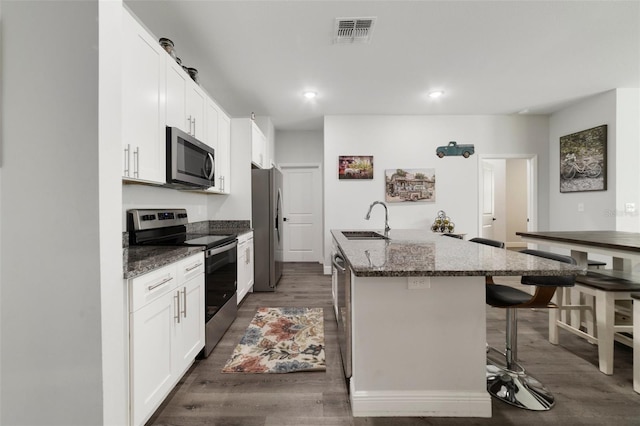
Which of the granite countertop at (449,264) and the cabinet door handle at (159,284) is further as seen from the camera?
the cabinet door handle at (159,284)

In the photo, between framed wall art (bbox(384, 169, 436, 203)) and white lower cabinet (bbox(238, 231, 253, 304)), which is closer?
white lower cabinet (bbox(238, 231, 253, 304))

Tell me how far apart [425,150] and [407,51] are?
2.26 metres

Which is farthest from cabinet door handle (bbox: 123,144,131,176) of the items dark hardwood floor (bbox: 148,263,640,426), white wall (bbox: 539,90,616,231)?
white wall (bbox: 539,90,616,231)

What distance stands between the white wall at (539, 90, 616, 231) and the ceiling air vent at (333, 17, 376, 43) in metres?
3.82

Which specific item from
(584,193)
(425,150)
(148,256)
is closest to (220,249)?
(148,256)

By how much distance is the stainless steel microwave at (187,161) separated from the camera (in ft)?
6.72

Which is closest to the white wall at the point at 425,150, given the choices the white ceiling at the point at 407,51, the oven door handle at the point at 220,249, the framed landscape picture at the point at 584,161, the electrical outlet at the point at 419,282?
A: the framed landscape picture at the point at 584,161

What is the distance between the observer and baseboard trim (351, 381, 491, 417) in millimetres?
1438

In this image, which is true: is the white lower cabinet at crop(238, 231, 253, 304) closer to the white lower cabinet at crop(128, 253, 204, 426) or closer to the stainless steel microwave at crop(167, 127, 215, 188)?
the stainless steel microwave at crop(167, 127, 215, 188)

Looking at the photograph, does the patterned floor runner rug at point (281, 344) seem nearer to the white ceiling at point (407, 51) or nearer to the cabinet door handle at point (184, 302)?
the cabinet door handle at point (184, 302)

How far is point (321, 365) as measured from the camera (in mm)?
1935

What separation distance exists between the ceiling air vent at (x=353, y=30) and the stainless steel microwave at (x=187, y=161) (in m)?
1.62

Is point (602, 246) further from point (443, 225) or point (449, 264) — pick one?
point (443, 225)

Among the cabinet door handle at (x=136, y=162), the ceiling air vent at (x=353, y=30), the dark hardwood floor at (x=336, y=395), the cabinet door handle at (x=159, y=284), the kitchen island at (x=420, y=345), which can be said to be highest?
the ceiling air vent at (x=353, y=30)
